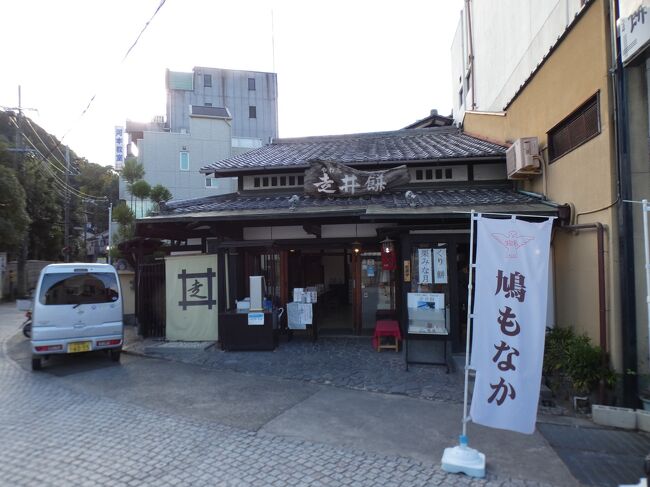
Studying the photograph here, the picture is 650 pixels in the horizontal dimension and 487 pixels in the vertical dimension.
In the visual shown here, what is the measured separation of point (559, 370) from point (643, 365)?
42.5 inches

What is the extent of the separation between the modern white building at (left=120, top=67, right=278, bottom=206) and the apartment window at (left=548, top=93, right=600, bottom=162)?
2573 centimetres

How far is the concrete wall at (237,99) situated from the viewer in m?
42.7

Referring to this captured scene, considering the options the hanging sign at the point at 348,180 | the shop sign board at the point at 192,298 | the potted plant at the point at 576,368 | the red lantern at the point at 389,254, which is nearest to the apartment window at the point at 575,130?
the potted plant at the point at 576,368

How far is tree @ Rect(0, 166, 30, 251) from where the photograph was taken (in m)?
21.4

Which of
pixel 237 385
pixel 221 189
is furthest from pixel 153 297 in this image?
pixel 221 189

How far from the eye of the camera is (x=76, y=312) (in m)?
8.42

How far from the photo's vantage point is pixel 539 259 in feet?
14.1

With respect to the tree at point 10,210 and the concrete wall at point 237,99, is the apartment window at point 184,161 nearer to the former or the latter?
the tree at point 10,210

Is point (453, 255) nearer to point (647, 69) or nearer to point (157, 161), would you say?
point (647, 69)

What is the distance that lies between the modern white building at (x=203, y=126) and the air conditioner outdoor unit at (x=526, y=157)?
975 inches

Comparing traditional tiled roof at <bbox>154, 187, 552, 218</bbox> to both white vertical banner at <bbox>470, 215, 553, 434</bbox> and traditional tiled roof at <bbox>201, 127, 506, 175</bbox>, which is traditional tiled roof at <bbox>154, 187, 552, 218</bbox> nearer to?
traditional tiled roof at <bbox>201, 127, 506, 175</bbox>

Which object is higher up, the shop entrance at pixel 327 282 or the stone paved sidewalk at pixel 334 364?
the shop entrance at pixel 327 282

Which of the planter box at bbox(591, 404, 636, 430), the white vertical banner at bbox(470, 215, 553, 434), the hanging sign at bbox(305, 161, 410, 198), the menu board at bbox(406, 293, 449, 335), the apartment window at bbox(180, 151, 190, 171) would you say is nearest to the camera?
Answer: the white vertical banner at bbox(470, 215, 553, 434)

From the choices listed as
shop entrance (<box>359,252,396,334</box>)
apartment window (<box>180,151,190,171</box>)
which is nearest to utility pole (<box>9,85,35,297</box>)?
apartment window (<box>180,151,190,171</box>)
